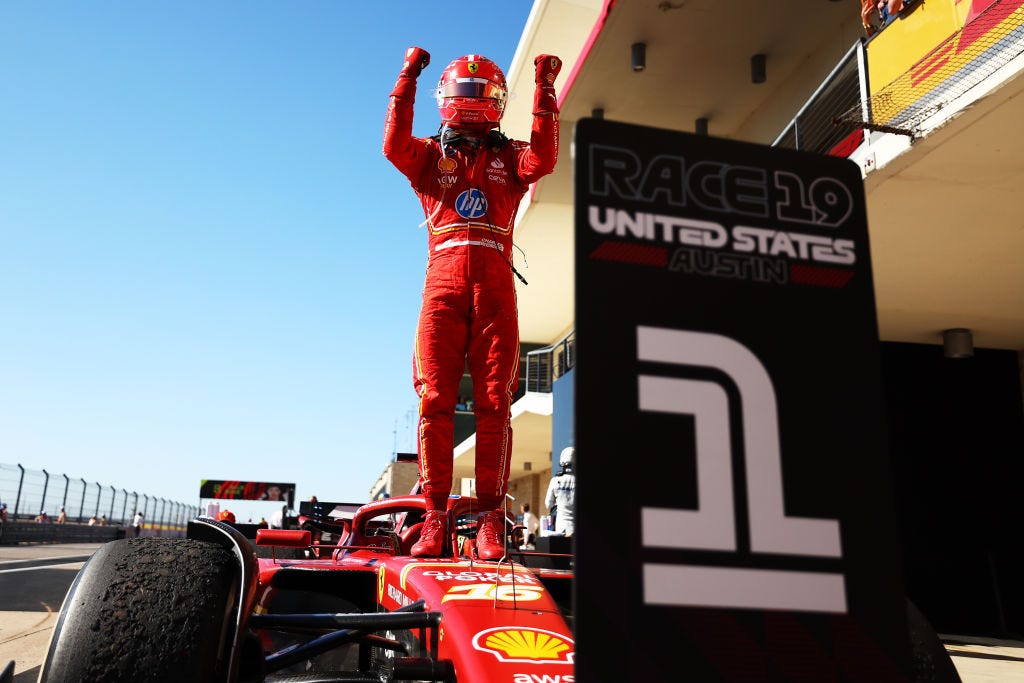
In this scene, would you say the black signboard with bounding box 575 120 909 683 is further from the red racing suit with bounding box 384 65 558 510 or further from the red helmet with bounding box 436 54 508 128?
the red helmet with bounding box 436 54 508 128

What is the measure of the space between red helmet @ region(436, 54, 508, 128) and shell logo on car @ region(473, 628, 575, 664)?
219cm

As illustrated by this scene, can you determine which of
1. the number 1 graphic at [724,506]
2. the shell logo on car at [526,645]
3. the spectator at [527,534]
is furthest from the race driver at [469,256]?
the spectator at [527,534]

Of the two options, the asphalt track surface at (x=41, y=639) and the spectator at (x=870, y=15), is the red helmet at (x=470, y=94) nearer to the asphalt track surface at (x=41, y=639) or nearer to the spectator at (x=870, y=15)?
the asphalt track surface at (x=41, y=639)

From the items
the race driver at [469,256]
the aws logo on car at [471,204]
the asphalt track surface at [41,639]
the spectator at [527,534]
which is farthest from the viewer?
the spectator at [527,534]

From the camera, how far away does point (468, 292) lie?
3072mm

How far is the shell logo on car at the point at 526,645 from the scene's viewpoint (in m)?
1.67

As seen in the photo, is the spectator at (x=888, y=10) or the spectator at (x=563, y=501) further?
the spectator at (x=563, y=501)

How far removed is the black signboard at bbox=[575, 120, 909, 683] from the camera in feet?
2.93

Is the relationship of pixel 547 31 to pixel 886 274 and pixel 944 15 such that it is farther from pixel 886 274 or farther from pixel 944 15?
pixel 944 15

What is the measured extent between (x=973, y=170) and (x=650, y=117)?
769cm

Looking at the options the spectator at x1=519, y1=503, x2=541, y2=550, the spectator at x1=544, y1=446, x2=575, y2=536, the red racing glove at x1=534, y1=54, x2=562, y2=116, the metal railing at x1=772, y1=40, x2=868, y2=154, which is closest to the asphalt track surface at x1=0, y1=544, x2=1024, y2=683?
the red racing glove at x1=534, y1=54, x2=562, y2=116

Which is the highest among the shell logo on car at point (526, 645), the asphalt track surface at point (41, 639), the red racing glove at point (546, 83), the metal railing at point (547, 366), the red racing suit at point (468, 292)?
the metal railing at point (547, 366)

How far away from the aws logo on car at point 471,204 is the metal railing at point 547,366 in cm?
1336

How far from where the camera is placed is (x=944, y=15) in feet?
19.3
